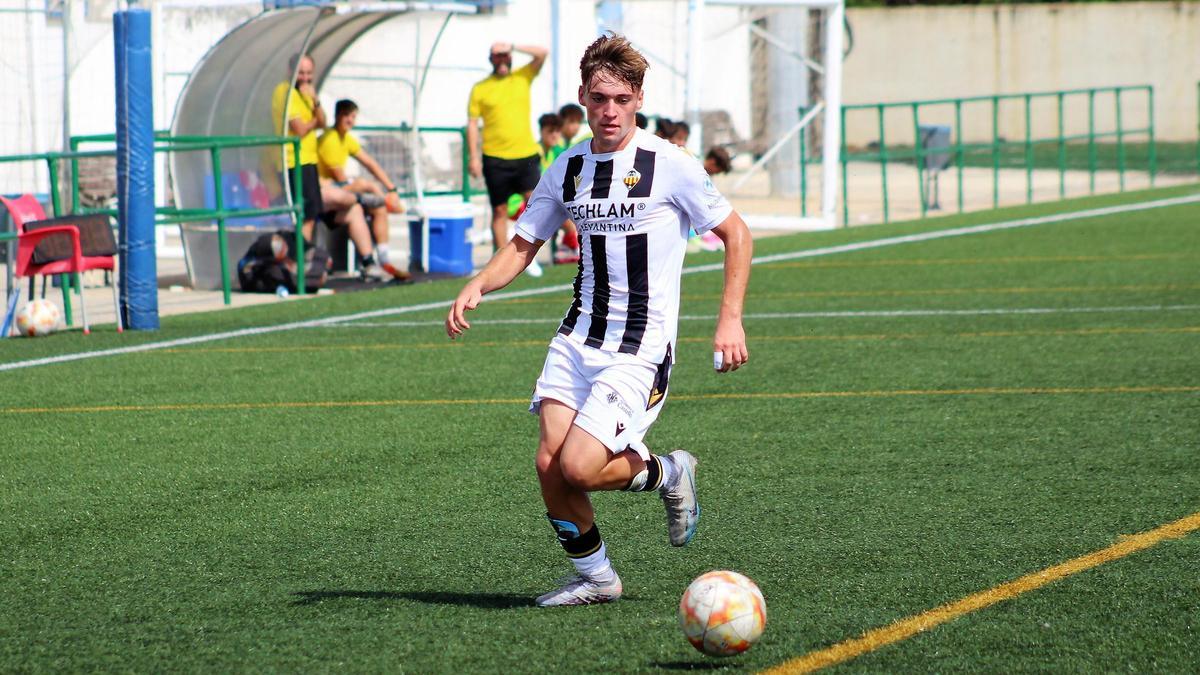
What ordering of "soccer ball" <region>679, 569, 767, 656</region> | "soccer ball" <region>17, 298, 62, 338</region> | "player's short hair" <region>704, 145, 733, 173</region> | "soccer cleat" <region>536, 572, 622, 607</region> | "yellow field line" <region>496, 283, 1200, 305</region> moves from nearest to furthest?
"soccer ball" <region>679, 569, 767, 656</region>
"soccer cleat" <region>536, 572, 622, 607</region>
"soccer ball" <region>17, 298, 62, 338</region>
"yellow field line" <region>496, 283, 1200, 305</region>
"player's short hair" <region>704, 145, 733, 173</region>

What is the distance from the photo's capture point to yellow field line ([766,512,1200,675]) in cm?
476

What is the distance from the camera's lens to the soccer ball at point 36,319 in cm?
1258

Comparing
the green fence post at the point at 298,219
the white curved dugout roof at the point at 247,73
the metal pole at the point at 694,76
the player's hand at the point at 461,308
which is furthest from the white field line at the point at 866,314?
the player's hand at the point at 461,308

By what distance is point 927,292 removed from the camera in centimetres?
1439

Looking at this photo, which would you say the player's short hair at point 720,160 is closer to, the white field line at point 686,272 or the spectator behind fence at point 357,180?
the white field line at point 686,272

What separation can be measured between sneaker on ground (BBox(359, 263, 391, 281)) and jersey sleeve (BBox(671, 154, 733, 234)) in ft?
36.6

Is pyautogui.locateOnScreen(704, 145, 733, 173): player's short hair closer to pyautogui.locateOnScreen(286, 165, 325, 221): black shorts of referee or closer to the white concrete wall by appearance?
pyautogui.locateOnScreen(286, 165, 325, 221): black shorts of referee

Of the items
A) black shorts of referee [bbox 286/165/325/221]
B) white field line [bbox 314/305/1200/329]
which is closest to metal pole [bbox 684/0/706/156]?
black shorts of referee [bbox 286/165/325/221]

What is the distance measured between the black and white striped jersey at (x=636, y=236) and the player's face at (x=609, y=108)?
5 centimetres

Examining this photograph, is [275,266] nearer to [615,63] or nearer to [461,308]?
[461,308]

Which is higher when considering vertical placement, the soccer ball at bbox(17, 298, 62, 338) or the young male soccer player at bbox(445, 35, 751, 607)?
the young male soccer player at bbox(445, 35, 751, 607)

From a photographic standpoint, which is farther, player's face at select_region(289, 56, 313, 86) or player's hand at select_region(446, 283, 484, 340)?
player's face at select_region(289, 56, 313, 86)

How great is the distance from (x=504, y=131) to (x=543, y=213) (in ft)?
35.7

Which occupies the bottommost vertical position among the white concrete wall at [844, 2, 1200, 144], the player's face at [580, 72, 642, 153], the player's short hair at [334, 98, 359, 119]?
the player's face at [580, 72, 642, 153]
